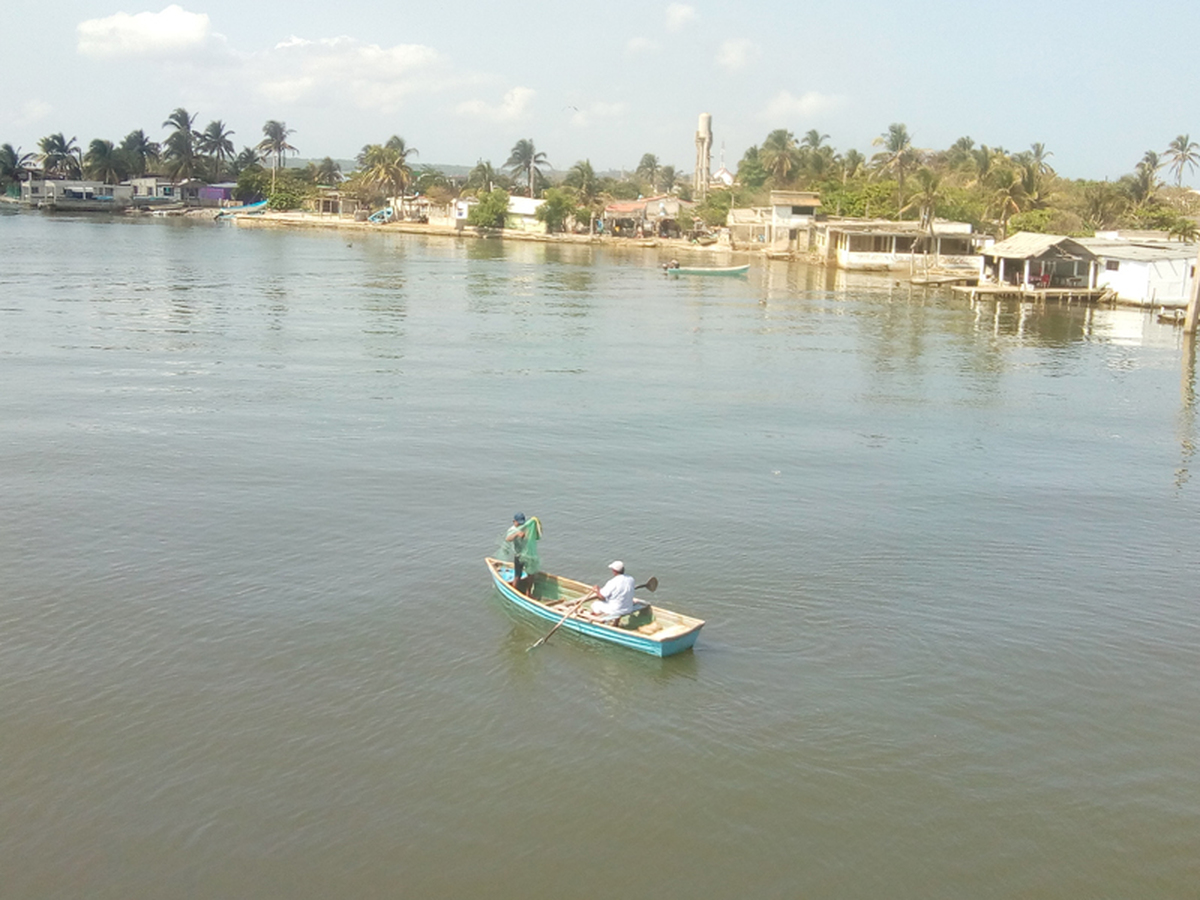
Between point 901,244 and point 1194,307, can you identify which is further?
point 901,244

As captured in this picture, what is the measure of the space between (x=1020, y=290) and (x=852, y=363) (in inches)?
1083

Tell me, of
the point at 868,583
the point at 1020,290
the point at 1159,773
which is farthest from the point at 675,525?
the point at 1020,290

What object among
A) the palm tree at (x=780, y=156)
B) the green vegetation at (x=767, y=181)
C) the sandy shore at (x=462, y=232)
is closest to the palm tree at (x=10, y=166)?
the green vegetation at (x=767, y=181)

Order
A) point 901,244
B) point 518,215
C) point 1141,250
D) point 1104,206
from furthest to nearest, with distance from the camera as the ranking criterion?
point 518,215 < point 1104,206 < point 901,244 < point 1141,250

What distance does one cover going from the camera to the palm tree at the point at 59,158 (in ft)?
535

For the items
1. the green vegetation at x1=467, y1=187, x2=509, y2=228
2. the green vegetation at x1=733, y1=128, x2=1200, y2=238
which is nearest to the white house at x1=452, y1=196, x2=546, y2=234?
the green vegetation at x1=467, y1=187, x2=509, y2=228

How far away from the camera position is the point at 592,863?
1228 centimetres

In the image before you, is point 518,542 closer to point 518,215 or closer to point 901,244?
point 901,244

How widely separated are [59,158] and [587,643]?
6842 inches

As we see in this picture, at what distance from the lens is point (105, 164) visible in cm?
15662

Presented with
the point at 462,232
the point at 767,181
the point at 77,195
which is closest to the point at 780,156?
the point at 767,181

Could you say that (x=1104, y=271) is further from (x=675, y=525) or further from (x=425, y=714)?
(x=425, y=714)

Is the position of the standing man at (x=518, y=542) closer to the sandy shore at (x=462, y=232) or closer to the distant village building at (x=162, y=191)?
the sandy shore at (x=462, y=232)

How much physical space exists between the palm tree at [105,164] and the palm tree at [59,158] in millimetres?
6364
